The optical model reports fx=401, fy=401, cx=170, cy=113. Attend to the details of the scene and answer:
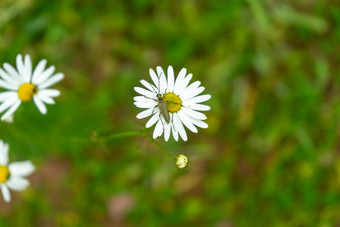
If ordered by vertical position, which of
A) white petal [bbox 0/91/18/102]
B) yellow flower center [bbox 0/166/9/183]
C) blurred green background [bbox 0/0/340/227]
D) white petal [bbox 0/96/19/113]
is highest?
blurred green background [bbox 0/0/340/227]

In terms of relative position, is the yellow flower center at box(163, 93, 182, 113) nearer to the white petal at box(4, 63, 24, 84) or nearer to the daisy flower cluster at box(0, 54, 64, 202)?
the daisy flower cluster at box(0, 54, 64, 202)

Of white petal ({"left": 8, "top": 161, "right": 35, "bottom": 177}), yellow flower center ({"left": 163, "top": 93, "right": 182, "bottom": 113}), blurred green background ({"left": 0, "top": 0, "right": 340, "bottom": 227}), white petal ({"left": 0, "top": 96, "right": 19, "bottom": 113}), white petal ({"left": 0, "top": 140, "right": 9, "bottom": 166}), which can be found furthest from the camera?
blurred green background ({"left": 0, "top": 0, "right": 340, "bottom": 227})

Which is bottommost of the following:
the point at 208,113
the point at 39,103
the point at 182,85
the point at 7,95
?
the point at 182,85

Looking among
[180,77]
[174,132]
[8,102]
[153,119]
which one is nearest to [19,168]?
[8,102]

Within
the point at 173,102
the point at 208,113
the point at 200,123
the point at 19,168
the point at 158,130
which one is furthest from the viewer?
the point at 208,113

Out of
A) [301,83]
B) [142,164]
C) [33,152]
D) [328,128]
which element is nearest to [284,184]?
[328,128]

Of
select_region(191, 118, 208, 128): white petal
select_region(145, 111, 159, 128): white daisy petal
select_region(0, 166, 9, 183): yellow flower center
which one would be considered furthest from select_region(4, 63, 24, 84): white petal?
select_region(191, 118, 208, 128): white petal

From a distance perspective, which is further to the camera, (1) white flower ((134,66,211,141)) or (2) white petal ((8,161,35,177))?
(2) white petal ((8,161,35,177))

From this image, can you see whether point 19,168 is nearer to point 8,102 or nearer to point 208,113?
point 8,102
